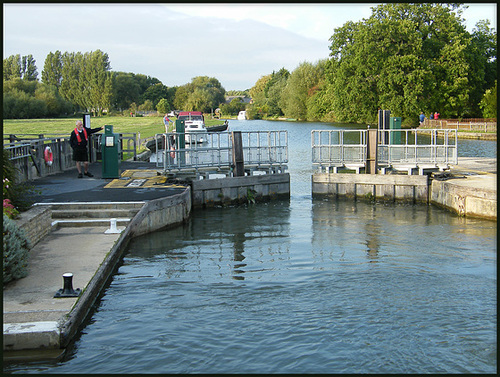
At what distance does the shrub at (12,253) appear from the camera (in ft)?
32.2

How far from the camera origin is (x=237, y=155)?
22.4 metres

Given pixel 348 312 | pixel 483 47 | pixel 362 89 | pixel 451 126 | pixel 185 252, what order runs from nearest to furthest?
1. pixel 348 312
2. pixel 185 252
3. pixel 451 126
4. pixel 362 89
5. pixel 483 47

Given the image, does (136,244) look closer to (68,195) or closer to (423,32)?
(68,195)

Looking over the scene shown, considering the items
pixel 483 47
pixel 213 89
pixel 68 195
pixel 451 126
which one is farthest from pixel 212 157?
pixel 213 89

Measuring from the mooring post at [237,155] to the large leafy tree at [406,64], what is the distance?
46.9 meters

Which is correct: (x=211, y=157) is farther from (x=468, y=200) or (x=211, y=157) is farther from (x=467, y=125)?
(x=467, y=125)

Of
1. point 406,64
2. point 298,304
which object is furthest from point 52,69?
point 298,304

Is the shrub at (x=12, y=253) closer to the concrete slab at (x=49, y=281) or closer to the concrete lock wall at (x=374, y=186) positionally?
the concrete slab at (x=49, y=281)

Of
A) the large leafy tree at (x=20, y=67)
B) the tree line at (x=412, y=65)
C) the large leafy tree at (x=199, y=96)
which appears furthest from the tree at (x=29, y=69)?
the tree line at (x=412, y=65)

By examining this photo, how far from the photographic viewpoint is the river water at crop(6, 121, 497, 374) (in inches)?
332

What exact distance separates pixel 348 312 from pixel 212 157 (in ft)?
42.2

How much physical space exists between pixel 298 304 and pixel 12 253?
17.2ft

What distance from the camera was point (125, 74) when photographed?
146250mm

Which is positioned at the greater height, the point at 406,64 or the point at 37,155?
the point at 406,64
